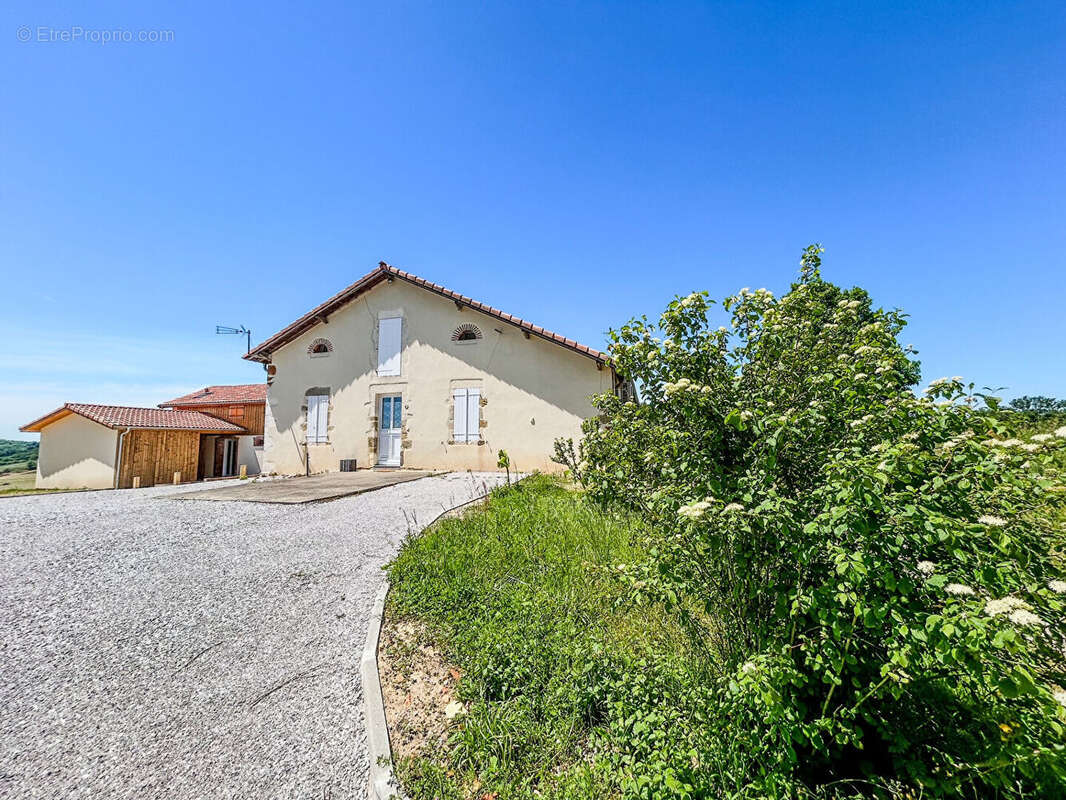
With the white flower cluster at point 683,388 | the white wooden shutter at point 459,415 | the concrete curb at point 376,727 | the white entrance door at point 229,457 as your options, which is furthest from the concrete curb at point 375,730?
the white entrance door at point 229,457

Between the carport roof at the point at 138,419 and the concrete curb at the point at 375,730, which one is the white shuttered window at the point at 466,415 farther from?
the carport roof at the point at 138,419

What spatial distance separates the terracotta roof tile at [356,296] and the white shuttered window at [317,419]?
229 cm

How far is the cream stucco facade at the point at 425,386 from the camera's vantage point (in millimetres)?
11703

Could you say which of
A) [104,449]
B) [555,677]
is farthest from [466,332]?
[104,449]

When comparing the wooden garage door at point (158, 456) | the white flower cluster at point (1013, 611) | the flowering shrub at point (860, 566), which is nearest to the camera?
the white flower cluster at point (1013, 611)

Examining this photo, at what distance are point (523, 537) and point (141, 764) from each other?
3.30 metres

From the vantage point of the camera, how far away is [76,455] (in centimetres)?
1487

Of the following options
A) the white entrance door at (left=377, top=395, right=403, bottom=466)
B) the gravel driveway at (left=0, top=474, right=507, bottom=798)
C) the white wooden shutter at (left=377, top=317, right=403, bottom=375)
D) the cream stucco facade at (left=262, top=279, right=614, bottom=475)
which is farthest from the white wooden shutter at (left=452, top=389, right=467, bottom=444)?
the gravel driveway at (left=0, top=474, right=507, bottom=798)

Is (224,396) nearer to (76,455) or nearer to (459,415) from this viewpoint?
(76,455)

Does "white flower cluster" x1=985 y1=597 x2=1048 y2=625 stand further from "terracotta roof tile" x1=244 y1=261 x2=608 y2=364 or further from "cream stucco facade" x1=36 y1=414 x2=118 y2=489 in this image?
"cream stucco facade" x1=36 y1=414 x2=118 y2=489

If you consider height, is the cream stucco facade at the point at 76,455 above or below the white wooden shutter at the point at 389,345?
below

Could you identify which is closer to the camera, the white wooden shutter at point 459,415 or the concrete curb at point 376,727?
the concrete curb at point 376,727

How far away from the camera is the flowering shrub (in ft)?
4.70

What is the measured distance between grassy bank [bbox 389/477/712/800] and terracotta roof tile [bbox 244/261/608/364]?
7985 millimetres
